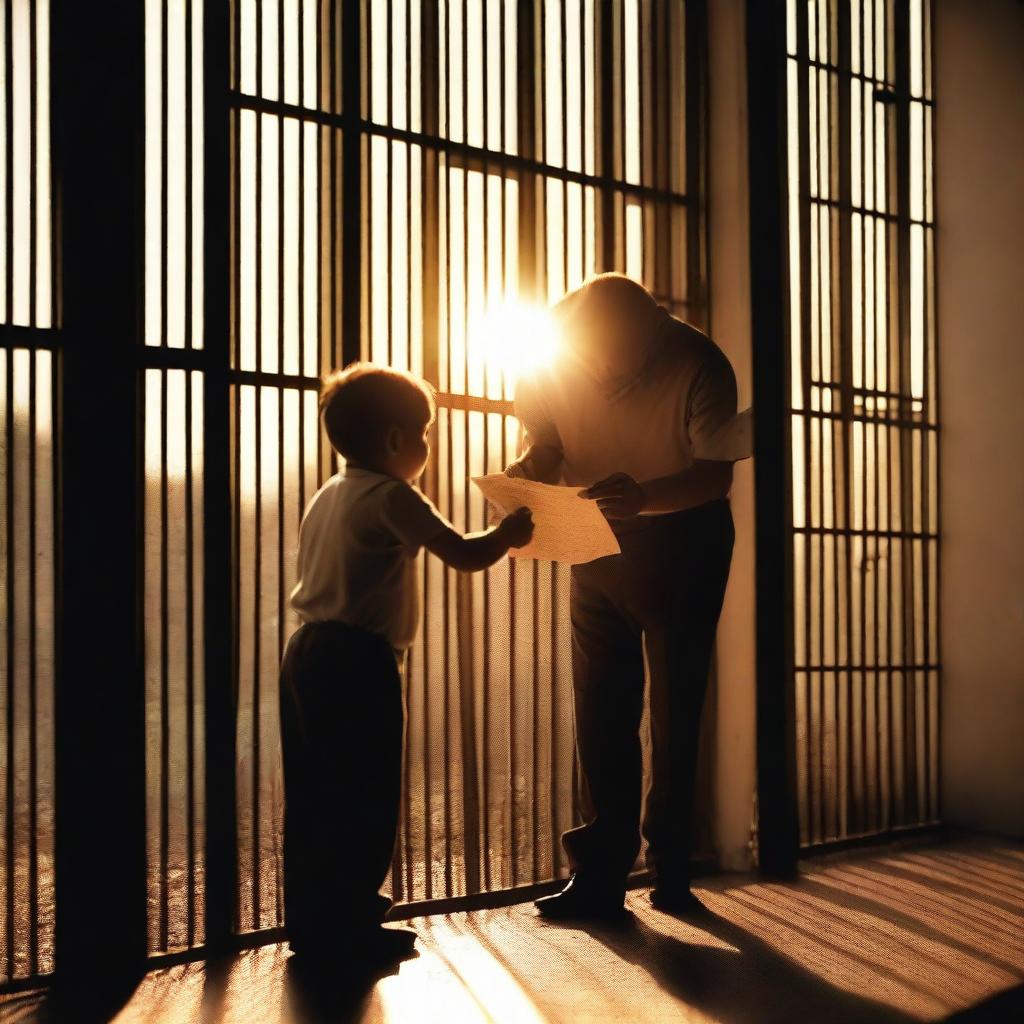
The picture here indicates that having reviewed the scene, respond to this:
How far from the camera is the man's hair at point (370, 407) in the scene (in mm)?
2654

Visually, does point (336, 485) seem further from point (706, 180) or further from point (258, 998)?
point (706, 180)

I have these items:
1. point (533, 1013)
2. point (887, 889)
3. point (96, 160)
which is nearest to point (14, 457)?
point (96, 160)

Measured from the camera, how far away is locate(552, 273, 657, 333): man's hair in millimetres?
3113

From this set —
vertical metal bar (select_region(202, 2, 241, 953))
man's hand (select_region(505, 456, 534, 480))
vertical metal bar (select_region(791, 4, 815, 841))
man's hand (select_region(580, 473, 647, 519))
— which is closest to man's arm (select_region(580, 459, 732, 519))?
man's hand (select_region(580, 473, 647, 519))

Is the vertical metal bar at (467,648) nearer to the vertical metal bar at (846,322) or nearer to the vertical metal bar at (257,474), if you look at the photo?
the vertical metal bar at (257,474)

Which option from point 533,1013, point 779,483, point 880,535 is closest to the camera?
point 533,1013

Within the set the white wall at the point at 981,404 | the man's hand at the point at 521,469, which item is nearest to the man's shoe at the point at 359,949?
the man's hand at the point at 521,469

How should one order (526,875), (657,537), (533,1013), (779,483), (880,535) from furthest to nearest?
(880,535), (779,483), (526,875), (657,537), (533,1013)

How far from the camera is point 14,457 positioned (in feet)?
8.79

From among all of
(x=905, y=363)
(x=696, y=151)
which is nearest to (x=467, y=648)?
(x=696, y=151)

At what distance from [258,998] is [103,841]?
0.50 m

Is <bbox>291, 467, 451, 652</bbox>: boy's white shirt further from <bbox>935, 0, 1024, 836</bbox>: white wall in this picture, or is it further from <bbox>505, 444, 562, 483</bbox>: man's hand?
<bbox>935, 0, 1024, 836</bbox>: white wall

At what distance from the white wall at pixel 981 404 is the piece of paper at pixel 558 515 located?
7.52 ft

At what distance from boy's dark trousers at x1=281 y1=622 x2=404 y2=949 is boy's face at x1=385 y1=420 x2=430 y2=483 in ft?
1.19
